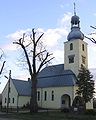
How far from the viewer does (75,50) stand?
217ft

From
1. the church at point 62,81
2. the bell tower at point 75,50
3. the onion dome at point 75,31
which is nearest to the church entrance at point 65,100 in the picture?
the church at point 62,81

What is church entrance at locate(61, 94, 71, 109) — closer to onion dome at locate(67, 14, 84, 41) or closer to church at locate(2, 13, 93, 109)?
church at locate(2, 13, 93, 109)

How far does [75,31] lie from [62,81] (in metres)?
12.5

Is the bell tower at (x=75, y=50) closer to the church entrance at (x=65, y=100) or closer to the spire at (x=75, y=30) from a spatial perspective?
the spire at (x=75, y=30)

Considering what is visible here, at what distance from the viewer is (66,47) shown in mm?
68250

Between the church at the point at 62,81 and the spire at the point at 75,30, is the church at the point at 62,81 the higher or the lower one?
the lower one

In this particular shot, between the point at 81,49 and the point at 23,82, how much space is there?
17707 millimetres

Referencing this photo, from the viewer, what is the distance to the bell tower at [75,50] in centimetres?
6506

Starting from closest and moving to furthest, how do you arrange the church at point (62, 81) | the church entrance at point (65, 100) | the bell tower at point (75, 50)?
1. the church at point (62, 81)
2. the church entrance at point (65, 100)
3. the bell tower at point (75, 50)

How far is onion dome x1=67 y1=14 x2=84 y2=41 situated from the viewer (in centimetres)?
6644

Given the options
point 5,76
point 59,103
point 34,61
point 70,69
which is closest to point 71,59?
point 70,69

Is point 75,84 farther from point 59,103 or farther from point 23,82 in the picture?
point 23,82

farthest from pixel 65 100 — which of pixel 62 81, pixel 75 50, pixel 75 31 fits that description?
pixel 75 31

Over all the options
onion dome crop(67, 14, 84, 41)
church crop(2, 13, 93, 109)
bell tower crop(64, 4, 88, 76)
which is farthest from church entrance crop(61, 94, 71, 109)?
onion dome crop(67, 14, 84, 41)
